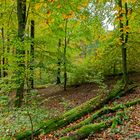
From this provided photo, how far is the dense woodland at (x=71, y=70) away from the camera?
27.7 ft

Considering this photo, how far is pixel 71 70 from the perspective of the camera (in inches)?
774

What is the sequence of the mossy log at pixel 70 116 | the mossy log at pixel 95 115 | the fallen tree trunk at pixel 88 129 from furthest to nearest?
the mossy log at pixel 70 116 → the mossy log at pixel 95 115 → the fallen tree trunk at pixel 88 129

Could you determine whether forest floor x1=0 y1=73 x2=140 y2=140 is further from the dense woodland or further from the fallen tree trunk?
the fallen tree trunk

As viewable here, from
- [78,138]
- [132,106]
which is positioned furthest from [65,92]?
[78,138]

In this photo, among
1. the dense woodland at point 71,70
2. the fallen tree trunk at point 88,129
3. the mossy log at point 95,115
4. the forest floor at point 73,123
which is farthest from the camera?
the mossy log at point 95,115

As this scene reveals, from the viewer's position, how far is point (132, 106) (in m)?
10.0

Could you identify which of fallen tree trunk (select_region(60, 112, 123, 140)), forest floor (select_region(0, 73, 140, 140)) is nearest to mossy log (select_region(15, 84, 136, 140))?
forest floor (select_region(0, 73, 140, 140))

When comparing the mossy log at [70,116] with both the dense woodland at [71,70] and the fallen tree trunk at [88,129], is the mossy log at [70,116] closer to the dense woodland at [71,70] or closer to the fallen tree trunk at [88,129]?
the dense woodland at [71,70]

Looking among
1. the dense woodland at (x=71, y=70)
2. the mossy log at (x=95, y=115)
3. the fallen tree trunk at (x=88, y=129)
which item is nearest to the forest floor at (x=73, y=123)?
the dense woodland at (x=71, y=70)

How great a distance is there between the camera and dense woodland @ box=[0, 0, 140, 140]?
844cm

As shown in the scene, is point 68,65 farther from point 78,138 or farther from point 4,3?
point 78,138

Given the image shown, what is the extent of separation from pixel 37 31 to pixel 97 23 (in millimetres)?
9752

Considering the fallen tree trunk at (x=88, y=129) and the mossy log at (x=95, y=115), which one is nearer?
the fallen tree trunk at (x=88, y=129)

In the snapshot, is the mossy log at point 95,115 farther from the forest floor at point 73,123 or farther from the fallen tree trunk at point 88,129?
the fallen tree trunk at point 88,129
